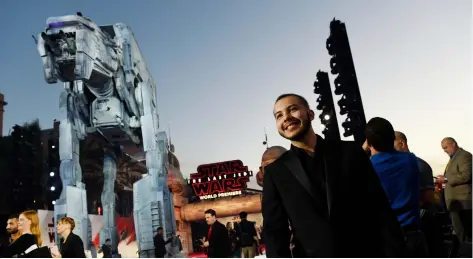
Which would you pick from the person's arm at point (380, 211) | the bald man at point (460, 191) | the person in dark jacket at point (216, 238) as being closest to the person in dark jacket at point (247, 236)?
the person in dark jacket at point (216, 238)

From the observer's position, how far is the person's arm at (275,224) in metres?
1.59

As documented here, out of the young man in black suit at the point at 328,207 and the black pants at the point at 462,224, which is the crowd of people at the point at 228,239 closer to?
the black pants at the point at 462,224

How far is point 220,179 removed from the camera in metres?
6.82

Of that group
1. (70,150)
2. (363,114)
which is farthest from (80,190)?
(363,114)

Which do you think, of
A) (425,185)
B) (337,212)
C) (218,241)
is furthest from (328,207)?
(218,241)

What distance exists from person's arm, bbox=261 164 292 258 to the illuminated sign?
4.28 meters

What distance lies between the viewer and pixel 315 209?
1.62m

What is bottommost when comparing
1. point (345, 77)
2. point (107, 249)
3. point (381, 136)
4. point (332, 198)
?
point (107, 249)

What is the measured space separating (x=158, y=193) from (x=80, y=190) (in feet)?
3.71

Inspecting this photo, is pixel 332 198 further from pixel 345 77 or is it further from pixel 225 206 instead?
pixel 225 206

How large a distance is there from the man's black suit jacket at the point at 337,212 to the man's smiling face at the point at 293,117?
0.47 ft

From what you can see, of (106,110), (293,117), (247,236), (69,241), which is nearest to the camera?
(293,117)

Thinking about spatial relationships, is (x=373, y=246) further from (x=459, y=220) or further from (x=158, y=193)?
(x=158, y=193)

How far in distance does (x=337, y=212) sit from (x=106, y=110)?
17.9 ft
